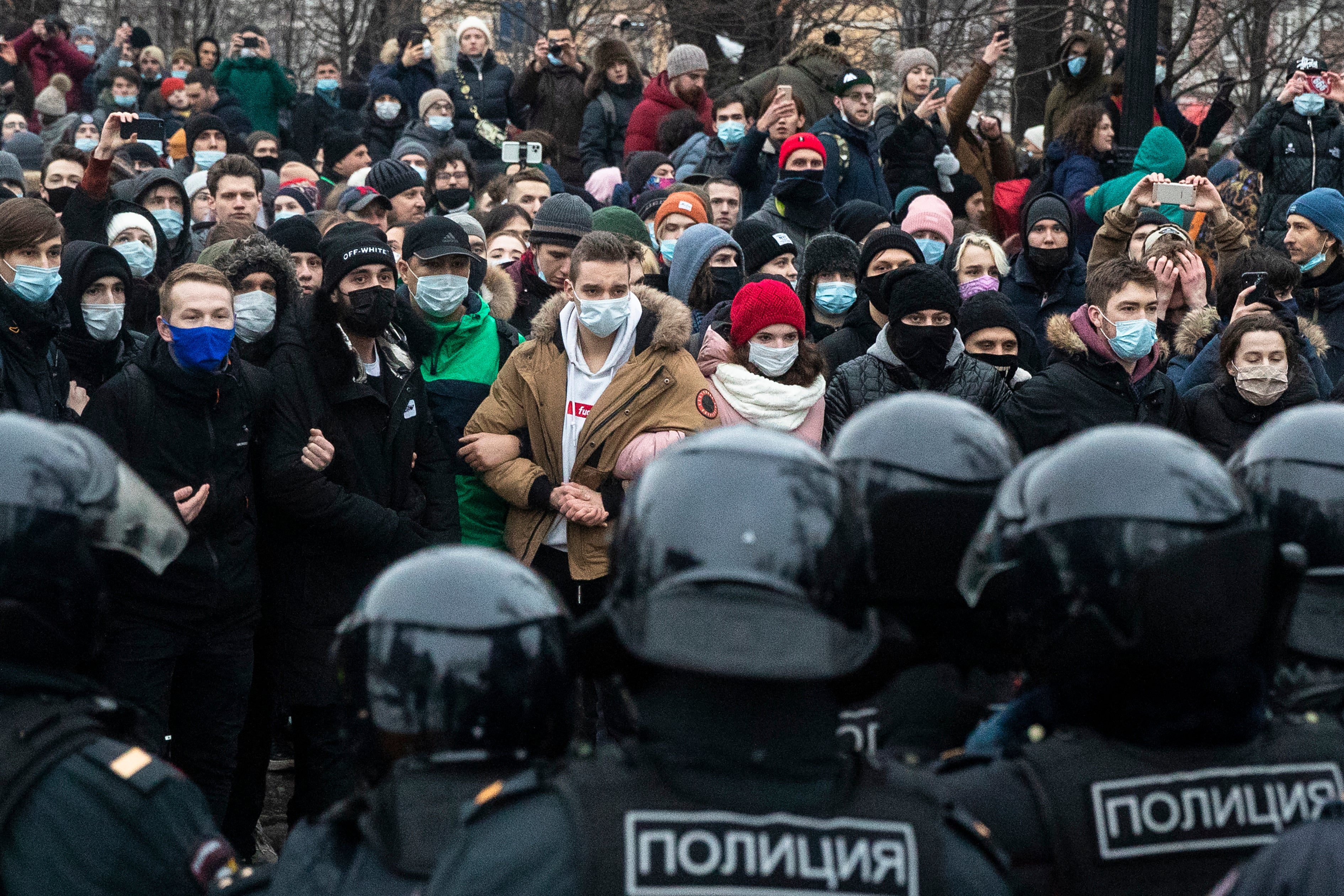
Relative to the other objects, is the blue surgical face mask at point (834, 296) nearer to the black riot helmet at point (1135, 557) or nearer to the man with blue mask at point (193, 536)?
the man with blue mask at point (193, 536)

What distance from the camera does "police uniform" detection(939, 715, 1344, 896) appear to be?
2.30 m

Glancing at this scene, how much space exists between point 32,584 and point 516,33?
56.8 ft

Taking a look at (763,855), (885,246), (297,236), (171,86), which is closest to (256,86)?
(171,86)

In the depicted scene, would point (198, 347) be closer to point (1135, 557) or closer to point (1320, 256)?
point (1135, 557)

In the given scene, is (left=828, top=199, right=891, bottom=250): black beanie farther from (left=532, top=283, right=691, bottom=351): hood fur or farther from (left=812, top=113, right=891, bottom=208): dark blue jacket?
(left=532, top=283, right=691, bottom=351): hood fur

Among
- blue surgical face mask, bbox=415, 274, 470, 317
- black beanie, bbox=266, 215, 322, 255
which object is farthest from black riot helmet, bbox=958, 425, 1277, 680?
black beanie, bbox=266, 215, 322, 255

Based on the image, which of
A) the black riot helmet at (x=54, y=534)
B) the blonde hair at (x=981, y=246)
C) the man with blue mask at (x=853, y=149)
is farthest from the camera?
the man with blue mask at (x=853, y=149)

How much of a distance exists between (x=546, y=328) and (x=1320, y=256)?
12.8 ft

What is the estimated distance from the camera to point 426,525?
18.1 ft

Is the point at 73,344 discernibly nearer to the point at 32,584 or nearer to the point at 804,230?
the point at 32,584

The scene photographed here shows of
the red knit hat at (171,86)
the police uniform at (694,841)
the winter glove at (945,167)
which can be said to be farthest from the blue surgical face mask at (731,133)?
the police uniform at (694,841)

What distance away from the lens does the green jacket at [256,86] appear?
13281 mm

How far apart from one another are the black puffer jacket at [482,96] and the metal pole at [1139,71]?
509 cm

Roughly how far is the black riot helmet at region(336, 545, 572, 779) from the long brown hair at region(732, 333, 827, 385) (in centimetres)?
353
